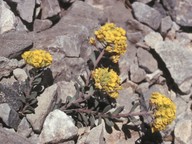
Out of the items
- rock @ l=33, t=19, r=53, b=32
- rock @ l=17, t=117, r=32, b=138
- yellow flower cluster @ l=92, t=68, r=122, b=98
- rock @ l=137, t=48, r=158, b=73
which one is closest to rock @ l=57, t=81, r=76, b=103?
yellow flower cluster @ l=92, t=68, r=122, b=98

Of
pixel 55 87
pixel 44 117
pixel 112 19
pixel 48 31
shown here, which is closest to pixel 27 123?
pixel 44 117

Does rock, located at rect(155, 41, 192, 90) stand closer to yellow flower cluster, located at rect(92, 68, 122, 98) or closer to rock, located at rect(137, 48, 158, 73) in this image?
rock, located at rect(137, 48, 158, 73)

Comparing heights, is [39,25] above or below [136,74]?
above

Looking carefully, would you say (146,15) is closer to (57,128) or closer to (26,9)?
(26,9)

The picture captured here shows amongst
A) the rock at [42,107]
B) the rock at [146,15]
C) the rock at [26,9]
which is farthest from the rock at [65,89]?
the rock at [146,15]

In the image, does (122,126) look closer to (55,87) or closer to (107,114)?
(107,114)

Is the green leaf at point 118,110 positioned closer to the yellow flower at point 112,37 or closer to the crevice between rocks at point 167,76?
the yellow flower at point 112,37

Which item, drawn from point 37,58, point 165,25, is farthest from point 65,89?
point 165,25
